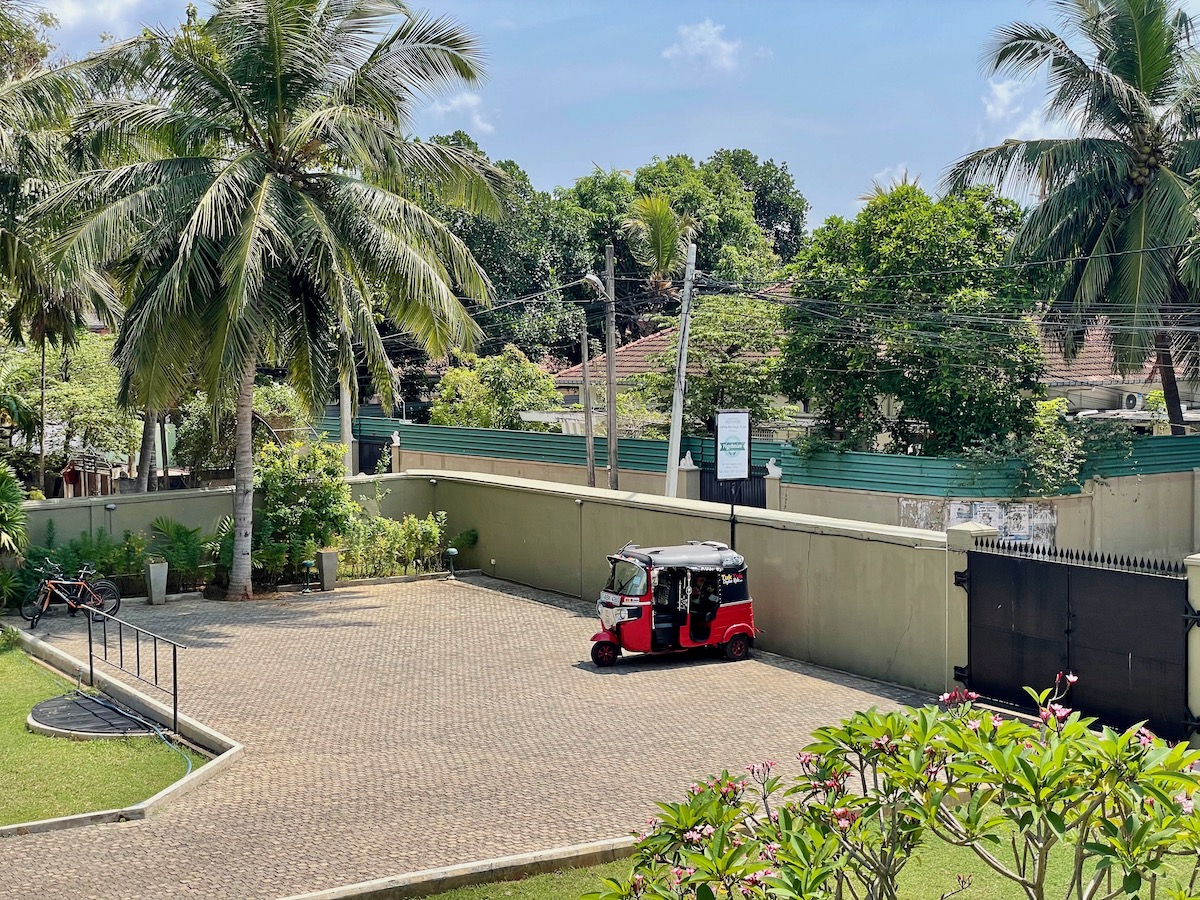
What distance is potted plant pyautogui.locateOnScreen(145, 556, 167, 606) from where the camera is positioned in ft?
64.7

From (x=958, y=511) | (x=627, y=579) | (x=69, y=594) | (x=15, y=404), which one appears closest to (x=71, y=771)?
(x=627, y=579)

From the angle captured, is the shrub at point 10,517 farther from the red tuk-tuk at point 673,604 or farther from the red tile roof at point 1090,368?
the red tile roof at point 1090,368

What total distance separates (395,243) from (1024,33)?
15.5 metres

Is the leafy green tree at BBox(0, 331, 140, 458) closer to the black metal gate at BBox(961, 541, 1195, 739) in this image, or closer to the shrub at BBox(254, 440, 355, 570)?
the shrub at BBox(254, 440, 355, 570)

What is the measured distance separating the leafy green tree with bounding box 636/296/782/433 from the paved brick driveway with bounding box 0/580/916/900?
401 inches

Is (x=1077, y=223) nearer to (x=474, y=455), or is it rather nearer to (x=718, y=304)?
(x=718, y=304)

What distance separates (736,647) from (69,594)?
33.3 ft

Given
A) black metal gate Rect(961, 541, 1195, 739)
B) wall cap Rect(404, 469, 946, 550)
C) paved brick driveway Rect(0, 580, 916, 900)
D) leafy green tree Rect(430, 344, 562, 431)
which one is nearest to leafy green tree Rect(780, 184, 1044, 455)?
wall cap Rect(404, 469, 946, 550)

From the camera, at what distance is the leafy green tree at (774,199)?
66438 mm

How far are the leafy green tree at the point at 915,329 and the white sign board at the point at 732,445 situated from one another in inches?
253

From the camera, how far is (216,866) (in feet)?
28.7

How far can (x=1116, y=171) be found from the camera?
2581 cm

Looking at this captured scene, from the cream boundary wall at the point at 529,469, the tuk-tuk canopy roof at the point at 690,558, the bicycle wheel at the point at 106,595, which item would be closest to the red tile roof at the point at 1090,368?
the cream boundary wall at the point at 529,469

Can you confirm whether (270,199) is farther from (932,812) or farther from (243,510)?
(932,812)
